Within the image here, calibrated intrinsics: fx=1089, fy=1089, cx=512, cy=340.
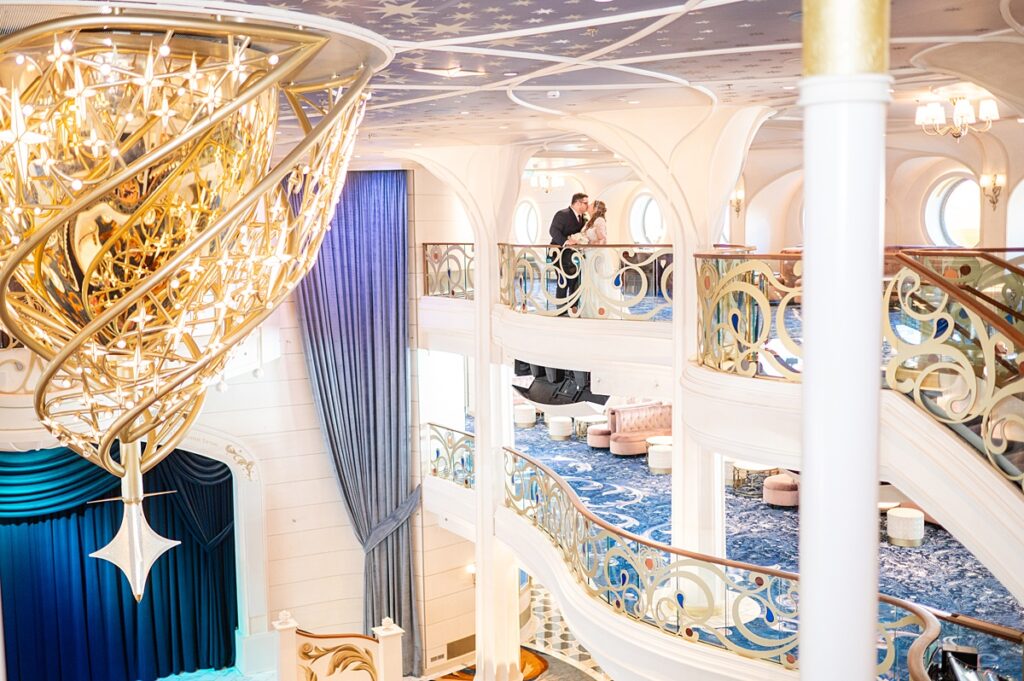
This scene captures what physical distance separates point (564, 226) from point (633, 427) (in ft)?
14.1

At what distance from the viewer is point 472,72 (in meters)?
5.42

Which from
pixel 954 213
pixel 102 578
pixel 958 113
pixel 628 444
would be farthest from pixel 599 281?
pixel 954 213

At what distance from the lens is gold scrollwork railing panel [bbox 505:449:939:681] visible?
6.00 m

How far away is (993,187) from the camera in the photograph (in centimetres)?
1045

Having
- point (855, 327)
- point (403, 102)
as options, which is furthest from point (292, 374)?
point (855, 327)

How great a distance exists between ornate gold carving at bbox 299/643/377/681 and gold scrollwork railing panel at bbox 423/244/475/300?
4383 millimetres

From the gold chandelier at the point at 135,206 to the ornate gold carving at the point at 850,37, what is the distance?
1.51 meters

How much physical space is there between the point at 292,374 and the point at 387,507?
184 centimetres

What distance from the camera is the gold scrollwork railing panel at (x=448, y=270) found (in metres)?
11.6

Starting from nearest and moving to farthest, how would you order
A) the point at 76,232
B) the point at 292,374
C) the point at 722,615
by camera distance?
the point at 76,232, the point at 722,615, the point at 292,374

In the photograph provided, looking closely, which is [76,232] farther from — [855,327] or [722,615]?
[722,615]

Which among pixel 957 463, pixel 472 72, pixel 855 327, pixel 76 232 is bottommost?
pixel 957 463

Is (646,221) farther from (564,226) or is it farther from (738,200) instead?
(564,226)

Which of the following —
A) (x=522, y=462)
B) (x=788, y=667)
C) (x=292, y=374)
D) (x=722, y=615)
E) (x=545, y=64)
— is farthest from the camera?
(x=292, y=374)
